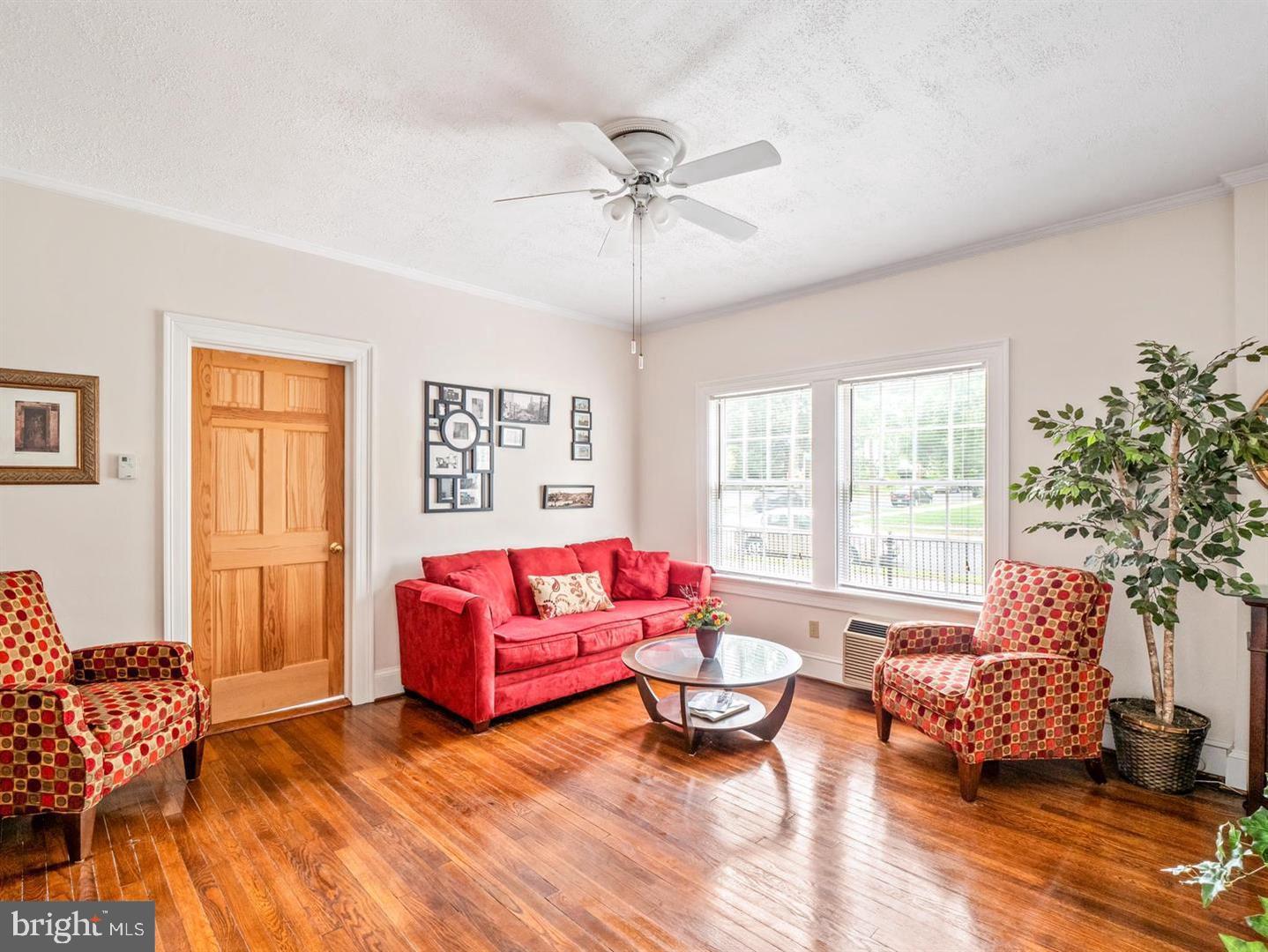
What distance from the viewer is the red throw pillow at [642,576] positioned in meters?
4.87

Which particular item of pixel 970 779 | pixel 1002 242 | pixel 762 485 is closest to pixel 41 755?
pixel 970 779

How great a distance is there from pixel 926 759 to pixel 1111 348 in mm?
2354

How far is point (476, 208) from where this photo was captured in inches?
128

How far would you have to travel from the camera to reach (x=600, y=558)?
496 cm

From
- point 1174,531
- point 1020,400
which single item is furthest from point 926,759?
point 1020,400

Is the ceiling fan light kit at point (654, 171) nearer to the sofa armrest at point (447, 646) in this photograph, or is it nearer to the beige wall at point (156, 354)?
the beige wall at point (156, 354)

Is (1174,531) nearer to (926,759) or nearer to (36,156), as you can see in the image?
(926,759)

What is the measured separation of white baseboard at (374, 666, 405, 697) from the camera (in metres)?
4.05

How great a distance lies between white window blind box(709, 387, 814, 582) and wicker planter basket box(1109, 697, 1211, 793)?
2.07m

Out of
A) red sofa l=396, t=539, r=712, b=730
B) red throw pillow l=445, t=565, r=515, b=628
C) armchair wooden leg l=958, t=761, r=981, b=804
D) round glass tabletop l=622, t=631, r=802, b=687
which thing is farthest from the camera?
red throw pillow l=445, t=565, r=515, b=628

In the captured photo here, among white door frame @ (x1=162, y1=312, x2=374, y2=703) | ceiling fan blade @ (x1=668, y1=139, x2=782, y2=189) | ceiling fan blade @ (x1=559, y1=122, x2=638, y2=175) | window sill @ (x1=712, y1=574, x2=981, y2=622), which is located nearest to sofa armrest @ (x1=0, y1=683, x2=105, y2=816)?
white door frame @ (x1=162, y1=312, x2=374, y2=703)

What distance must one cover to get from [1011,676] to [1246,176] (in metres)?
2.52

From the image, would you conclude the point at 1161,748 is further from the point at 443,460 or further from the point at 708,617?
the point at 443,460

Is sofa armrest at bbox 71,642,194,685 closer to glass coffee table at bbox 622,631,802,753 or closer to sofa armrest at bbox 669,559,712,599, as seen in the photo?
glass coffee table at bbox 622,631,802,753
